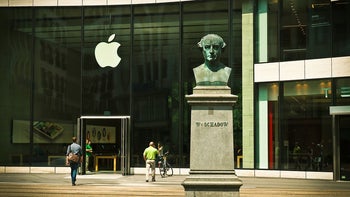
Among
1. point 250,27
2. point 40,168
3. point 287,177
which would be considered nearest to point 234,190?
point 287,177

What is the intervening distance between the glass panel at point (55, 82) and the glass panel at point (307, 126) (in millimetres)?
10090

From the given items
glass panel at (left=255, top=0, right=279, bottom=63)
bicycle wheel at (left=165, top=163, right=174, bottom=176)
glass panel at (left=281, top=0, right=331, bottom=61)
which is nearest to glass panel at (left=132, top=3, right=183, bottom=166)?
bicycle wheel at (left=165, top=163, right=174, bottom=176)

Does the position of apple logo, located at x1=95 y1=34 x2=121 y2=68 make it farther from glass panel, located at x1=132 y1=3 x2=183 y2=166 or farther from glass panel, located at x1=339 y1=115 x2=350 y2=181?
glass panel, located at x1=339 y1=115 x2=350 y2=181

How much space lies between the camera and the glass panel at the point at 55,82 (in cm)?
3003

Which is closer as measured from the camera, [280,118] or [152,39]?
[280,118]

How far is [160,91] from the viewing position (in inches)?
1147

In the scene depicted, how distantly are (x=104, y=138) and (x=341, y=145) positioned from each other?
37.9 ft

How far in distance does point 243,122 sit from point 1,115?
11.8 metres

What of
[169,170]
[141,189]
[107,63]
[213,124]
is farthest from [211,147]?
[107,63]

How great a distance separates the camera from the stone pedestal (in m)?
13.6

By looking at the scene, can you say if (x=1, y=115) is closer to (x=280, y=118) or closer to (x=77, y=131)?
(x=77, y=131)

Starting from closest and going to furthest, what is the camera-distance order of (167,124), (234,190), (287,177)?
(234,190)
(287,177)
(167,124)

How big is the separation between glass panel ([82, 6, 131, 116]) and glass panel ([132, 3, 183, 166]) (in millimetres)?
510

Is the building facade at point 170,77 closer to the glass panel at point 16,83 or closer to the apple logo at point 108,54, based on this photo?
the glass panel at point 16,83
